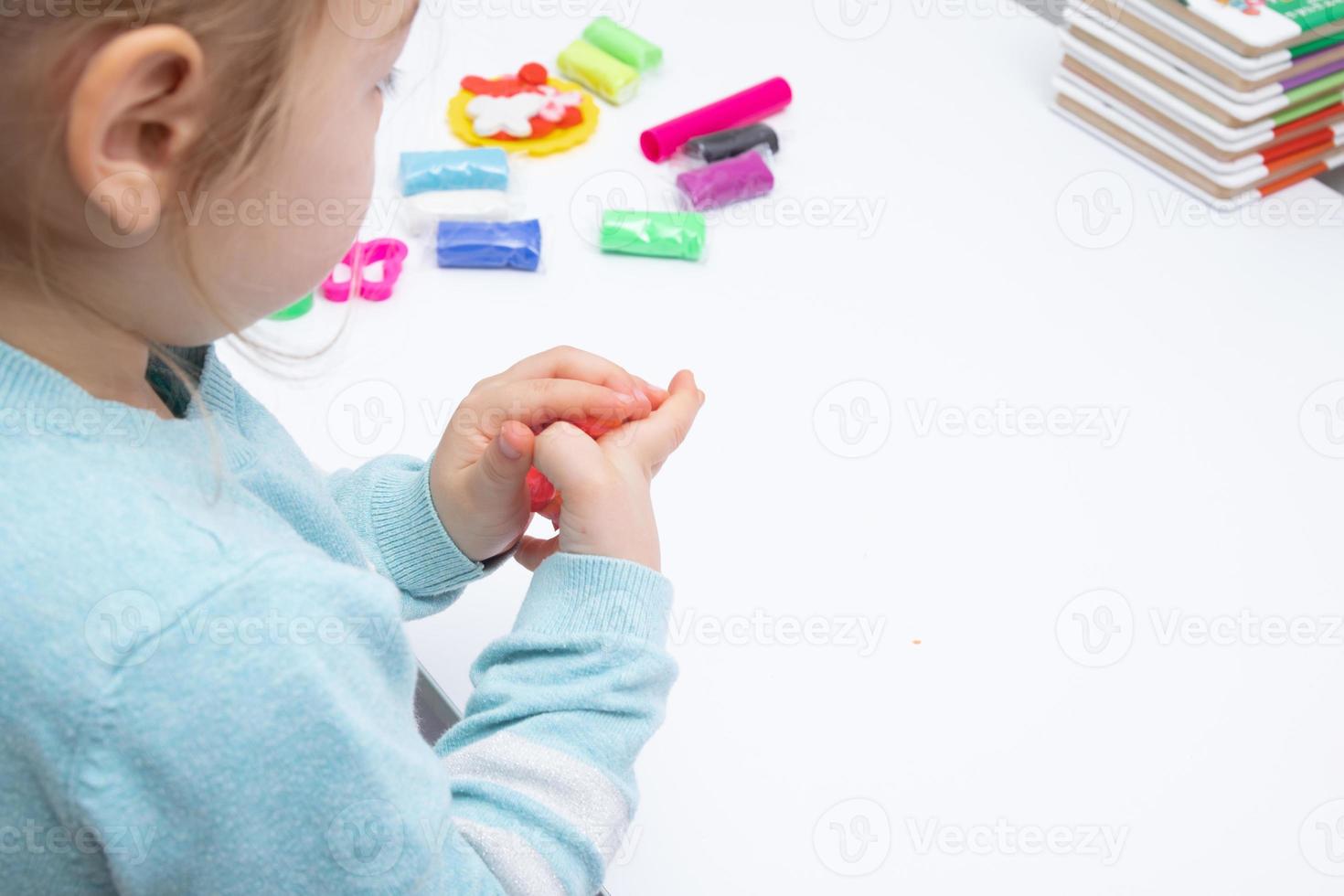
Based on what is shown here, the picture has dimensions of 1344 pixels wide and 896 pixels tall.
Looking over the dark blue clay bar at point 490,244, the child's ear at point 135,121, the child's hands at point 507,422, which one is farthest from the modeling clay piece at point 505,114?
the child's ear at point 135,121

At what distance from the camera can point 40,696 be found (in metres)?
0.38

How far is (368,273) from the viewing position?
0.86m

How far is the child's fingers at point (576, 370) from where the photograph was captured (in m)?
0.66

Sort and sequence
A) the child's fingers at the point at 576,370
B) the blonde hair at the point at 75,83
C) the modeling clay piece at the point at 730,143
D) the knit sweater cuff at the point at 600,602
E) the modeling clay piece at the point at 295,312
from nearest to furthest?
the blonde hair at the point at 75,83
the knit sweater cuff at the point at 600,602
the child's fingers at the point at 576,370
the modeling clay piece at the point at 295,312
the modeling clay piece at the point at 730,143

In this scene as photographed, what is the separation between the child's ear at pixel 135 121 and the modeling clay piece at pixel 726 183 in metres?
0.56

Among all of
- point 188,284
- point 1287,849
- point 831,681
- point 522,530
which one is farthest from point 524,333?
point 1287,849

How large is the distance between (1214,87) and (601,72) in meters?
0.45

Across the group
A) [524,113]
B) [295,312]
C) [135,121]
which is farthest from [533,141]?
[135,121]

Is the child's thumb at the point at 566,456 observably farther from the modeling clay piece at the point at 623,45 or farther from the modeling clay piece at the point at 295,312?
the modeling clay piece at the point at 623,45

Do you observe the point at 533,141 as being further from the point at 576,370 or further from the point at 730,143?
the point at 576,370

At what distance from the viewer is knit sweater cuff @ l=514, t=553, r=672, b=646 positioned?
1.84 feet

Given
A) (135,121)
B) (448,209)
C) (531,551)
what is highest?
(135,121)

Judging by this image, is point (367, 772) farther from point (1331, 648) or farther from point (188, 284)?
point (1331, 648)

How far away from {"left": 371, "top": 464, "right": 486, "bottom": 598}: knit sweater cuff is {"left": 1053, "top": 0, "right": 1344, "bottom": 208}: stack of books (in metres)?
0.61
